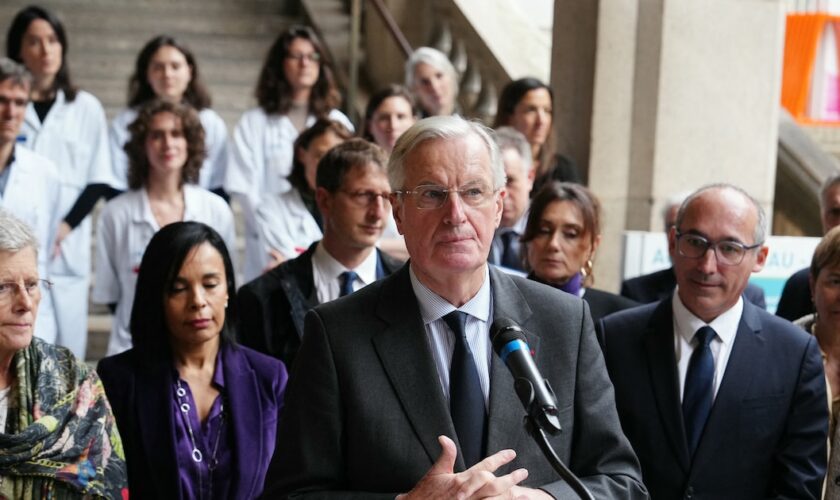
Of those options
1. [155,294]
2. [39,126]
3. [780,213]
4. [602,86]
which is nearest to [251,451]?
[155,294]

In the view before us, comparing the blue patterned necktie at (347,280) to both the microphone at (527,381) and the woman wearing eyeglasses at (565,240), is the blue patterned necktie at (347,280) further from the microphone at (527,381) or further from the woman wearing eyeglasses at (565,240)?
the microphone at (527,381)

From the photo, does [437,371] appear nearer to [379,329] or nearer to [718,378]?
[379,329]

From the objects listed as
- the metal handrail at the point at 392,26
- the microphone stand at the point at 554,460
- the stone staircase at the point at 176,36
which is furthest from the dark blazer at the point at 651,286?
the stone staircase at the point at 176,36

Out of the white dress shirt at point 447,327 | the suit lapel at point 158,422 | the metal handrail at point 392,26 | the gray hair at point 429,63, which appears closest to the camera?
the white dress shirt at point 447,327

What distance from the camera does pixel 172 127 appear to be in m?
6.71

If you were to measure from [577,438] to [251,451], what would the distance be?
1650 mm

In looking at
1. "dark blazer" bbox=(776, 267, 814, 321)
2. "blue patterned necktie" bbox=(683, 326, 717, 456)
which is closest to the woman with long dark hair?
"dark blazer" bbox=(776, 267, 814, 321)

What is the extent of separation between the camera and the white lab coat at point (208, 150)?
7855 millimetres

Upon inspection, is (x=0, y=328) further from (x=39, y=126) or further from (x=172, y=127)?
(x=39, y=126)

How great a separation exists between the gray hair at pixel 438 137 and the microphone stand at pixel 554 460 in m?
0.69

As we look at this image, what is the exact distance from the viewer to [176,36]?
1334 cm

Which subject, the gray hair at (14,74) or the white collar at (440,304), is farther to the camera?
the gray hair at (14,74)

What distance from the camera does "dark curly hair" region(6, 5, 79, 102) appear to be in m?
7.59

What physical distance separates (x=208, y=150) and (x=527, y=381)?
532cm
